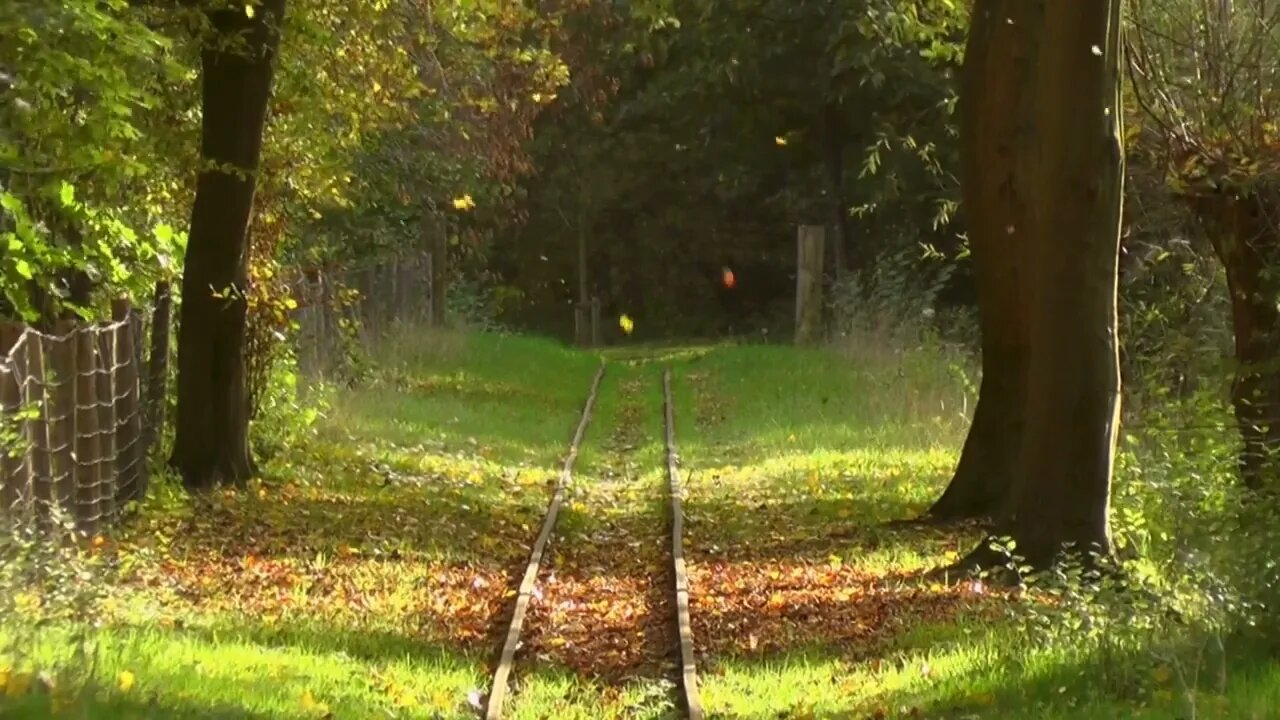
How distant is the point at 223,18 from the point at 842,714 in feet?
29.4

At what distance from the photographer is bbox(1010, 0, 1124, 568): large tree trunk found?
11.7 meters

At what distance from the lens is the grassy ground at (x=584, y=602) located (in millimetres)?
8398

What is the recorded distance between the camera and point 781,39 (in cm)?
3781

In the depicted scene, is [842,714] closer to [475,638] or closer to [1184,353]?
[475,638]

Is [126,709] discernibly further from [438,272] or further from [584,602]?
[438,272]

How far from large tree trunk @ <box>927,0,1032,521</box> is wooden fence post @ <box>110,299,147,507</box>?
6.44 meters

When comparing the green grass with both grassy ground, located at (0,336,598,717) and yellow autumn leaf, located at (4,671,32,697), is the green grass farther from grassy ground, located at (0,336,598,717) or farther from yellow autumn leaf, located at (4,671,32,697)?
yellow autumn leaf, located at (4,671,32,697)

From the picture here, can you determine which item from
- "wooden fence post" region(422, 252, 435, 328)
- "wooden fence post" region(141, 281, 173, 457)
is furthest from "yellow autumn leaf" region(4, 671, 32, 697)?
"wooden fence post" region(422, 252, 435, 328)

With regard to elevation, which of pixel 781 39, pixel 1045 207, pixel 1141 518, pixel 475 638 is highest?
pixel 781 39

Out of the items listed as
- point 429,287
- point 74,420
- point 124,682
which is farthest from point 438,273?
point 124,682

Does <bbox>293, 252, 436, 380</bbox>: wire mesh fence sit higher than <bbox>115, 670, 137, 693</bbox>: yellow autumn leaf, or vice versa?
<bbox>293, 252, 436, 380</bbox>: wire mesh fence

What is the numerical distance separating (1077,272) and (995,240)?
3.35m

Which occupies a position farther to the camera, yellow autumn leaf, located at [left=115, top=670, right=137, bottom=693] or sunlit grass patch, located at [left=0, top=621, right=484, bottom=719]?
yellow autumn leaf, located at [left=115, top=670, right=137, bottom=693]

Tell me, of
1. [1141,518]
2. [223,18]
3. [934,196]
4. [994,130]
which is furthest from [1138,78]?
[934,196]
